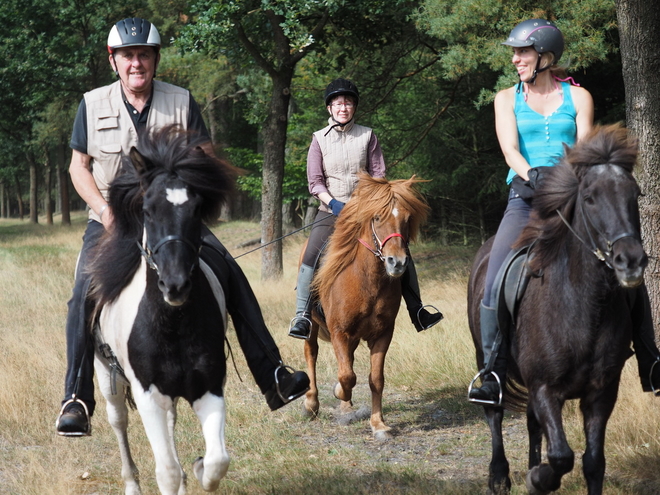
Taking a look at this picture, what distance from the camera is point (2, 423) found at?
281 inches

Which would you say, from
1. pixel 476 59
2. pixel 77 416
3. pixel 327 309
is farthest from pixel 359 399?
pixel 476 59

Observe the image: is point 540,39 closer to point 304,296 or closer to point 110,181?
point 110,181

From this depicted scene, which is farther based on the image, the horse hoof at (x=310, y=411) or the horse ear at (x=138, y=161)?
the horse hoof at (x=310, y=411)

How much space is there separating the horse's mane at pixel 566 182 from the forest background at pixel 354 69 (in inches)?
55.5

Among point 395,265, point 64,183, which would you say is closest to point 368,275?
point 395,265

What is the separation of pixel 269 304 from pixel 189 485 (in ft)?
27.1

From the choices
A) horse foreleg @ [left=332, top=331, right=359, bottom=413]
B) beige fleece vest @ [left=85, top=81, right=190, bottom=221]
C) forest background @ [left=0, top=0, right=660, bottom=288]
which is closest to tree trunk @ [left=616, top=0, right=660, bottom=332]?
forest background @ [left=0, top=0, right=660, bottom=288]

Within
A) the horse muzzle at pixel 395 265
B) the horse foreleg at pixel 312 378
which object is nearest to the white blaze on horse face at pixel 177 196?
the horse muzzle at pixel 395 265

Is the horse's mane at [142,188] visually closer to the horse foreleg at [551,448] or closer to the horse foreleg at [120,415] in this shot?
the horse foreleg at [120,415]

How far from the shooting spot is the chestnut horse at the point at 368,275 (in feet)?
23.2

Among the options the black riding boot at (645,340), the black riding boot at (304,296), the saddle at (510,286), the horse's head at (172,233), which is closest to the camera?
the horse's head at (172,233)

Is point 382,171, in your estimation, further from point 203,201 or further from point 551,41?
point 203,201

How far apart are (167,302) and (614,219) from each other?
93.2 inches

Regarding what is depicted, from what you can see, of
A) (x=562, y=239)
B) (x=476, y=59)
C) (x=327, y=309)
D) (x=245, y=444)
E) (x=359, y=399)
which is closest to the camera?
(x=562, y=239)
